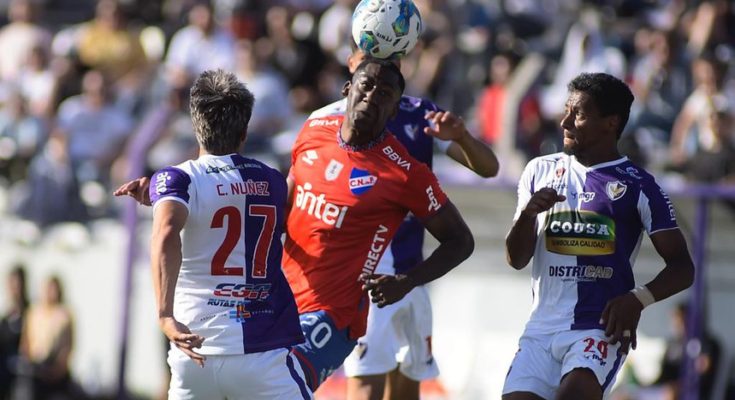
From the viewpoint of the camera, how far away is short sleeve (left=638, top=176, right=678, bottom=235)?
22.4 feet

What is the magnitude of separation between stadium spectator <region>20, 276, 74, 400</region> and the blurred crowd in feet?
3.66

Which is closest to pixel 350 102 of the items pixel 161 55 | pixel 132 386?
pixel 132 386

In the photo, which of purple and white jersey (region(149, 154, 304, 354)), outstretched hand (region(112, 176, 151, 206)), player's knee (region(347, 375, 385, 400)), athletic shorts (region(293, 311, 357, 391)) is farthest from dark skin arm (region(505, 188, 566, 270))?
outstretched hand (region(112, 176, 151, 206))

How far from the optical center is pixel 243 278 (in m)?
6.45

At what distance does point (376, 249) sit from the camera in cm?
721

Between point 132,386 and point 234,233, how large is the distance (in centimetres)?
908

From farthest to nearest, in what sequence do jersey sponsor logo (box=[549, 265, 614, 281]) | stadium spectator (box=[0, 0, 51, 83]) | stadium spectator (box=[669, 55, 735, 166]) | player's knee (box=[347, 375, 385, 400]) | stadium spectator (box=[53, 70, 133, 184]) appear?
stadium spectator (box=[0, 0, 51, 83])
stadium spectator (box=[53, 70, 133, 184])
stadium spectator (box=[669, 55, 735, 166])
player's knee (box=[347, 375, 385, 400])
jersey sponsor logo (box=[549, 265, 614, 281])

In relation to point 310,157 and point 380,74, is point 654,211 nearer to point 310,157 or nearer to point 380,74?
point 380,74

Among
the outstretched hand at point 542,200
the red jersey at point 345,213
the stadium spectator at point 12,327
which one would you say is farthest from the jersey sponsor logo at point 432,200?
the stadium spectator at point 12,327

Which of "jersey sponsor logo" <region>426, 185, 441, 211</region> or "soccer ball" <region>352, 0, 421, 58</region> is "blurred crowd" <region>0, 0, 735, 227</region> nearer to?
"soccer ball" <region>352, 0, 421, 58</region>

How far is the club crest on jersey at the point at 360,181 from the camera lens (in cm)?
702

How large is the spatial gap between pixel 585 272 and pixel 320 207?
1413mm

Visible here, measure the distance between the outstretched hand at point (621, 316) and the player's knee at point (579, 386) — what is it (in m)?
0.22

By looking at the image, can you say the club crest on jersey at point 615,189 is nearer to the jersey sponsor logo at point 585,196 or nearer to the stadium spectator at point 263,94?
the jersey sponsor logo at point 585,196
